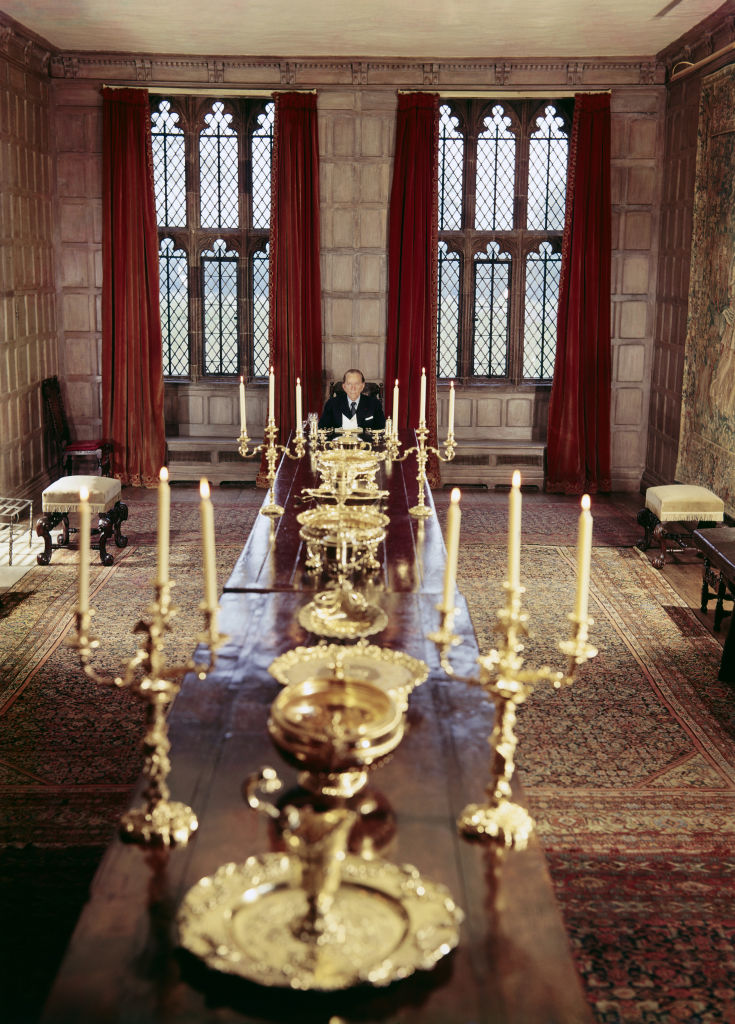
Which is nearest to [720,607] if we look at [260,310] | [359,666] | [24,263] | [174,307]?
[359,666]

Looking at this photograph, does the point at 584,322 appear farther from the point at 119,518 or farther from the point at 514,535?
the point at 514,535

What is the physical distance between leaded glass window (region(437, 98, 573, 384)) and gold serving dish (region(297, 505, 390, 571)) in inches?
238

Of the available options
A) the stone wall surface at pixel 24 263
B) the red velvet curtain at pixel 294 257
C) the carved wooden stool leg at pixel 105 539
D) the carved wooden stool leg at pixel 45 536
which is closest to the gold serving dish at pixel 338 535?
A: the carved wooden stool leg at pixel 105 539

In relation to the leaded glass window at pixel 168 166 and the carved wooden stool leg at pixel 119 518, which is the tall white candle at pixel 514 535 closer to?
the carved wooden stool leg at pixel 119 518

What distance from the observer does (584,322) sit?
31.9 ft

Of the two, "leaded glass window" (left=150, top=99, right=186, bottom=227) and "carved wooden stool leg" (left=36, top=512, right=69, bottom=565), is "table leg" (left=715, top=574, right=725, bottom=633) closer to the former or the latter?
"carved wooden stool leg" (left=36, top=512, right=69, bottom=565)

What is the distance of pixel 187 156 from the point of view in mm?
9789

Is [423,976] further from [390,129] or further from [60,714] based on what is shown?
[390,129]

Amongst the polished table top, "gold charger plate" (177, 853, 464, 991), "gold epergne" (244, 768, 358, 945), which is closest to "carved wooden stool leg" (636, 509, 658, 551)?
the polished table top

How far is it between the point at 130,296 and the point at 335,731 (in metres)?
8.37

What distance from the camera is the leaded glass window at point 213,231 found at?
9.74m

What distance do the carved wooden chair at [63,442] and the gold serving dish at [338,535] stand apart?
5.35 meters

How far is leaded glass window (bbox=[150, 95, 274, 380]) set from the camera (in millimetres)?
9742

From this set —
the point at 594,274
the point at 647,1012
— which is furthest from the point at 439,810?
the point at 594,274
